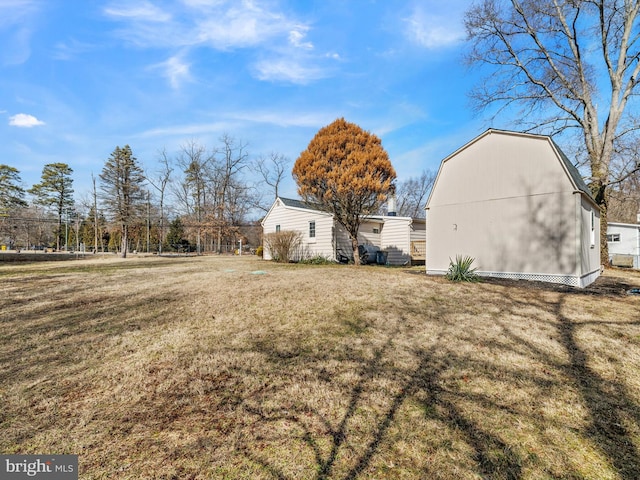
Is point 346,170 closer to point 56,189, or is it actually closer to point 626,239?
point 626,239

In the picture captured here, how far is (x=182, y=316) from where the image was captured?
17.7ft

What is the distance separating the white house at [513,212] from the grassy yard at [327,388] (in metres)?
2.66

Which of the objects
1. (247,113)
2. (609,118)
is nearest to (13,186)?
(247,113)

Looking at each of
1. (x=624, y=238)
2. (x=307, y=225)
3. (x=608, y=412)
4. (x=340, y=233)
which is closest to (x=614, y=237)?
(x=624, y=238)

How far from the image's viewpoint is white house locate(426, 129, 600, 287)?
26.9 ft

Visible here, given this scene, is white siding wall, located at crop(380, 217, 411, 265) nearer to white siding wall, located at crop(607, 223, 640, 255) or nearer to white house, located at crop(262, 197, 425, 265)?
white house, located at crop(262, 197, 425, 265)

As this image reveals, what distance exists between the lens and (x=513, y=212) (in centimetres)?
900

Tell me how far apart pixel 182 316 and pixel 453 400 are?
181 inches

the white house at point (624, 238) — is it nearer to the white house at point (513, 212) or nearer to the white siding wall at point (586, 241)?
the white siding wall at point (586, 241)

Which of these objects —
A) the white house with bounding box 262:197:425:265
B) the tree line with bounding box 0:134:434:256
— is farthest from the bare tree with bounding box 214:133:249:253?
the white house with bounding box 262:197:425:265

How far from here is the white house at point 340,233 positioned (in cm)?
1609

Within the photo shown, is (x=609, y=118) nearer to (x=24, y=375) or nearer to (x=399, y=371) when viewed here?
(x=399, y=371)

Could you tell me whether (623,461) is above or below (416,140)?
below

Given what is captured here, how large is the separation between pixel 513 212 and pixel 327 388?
343 inches
